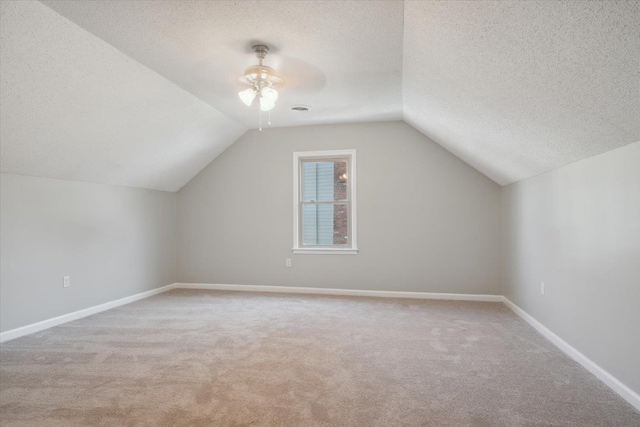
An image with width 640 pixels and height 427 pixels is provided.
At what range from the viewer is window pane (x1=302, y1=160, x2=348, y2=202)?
5.74 metres

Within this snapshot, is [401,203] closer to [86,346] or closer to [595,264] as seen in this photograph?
[595,264]

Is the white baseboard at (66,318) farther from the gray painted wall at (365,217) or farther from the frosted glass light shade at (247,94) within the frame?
the frosted glass light shade at (247,94)

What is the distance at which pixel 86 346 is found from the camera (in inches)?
132

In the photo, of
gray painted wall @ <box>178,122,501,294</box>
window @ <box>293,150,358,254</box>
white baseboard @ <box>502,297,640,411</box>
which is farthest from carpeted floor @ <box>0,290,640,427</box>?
window @ <box>293,150,358,254</box>

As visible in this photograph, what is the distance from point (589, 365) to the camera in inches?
109

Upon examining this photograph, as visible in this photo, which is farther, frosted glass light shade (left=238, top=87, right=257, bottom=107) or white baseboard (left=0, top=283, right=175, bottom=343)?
white baseboard (left=0, top=283, right=175, bottom=343)

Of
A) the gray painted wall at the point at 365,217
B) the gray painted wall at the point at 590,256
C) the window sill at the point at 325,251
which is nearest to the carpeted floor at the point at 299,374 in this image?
the gray painted wall at the point at 590,256

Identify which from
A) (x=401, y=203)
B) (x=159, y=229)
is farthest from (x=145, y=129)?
(x=401, y=203)

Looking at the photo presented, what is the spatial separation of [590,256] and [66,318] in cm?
476

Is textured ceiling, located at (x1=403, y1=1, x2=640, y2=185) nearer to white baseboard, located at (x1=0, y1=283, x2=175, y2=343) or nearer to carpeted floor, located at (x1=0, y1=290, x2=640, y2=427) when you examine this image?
carpeted floor, located at (x1=0, y1=290, x2=640, y2=427)

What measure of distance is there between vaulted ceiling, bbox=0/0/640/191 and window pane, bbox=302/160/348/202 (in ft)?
4.38

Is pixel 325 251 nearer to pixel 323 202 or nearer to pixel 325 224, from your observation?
pixel 325 224

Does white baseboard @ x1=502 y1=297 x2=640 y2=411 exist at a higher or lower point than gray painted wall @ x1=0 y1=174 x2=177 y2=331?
lower

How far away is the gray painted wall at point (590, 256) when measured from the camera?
2.34 m
